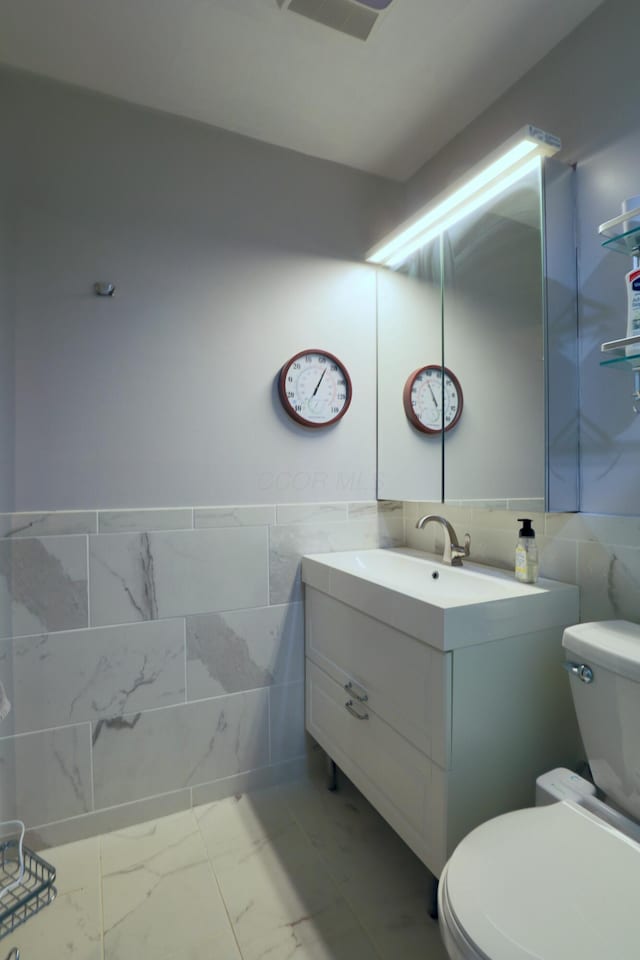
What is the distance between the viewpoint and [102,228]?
1.62 metres

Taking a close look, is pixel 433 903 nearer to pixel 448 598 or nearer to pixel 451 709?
pixel 451 709

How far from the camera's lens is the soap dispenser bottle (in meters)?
1.40

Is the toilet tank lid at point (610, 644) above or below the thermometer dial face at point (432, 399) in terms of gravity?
below

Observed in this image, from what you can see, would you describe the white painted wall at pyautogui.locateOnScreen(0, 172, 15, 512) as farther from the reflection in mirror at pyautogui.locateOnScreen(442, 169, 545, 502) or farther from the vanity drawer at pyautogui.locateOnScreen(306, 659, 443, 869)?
the reflection in mirror at pyautogui.locateOnScreen(442, 169, 545, 502)

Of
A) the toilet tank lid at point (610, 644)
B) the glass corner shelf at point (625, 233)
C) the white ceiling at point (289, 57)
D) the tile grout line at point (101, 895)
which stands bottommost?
the tile grout line at point (101, 895)

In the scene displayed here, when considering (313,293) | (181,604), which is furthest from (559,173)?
(181,604)

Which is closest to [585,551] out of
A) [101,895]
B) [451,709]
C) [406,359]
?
[451,709]

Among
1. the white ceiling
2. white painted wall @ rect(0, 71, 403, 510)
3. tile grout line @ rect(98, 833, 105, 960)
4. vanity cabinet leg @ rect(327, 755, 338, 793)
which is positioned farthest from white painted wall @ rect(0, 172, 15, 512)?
vanity cabinet leg @ rect(327, 755, 338, 793)

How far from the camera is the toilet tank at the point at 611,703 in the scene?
3.29 ft

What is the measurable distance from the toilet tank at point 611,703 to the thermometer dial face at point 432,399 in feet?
2.87

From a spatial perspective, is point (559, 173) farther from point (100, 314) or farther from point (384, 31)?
point (100, 314)

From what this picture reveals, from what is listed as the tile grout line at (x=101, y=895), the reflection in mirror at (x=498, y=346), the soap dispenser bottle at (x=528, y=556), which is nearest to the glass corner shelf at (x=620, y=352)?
the reflection in mirror at (x=498, y=346)

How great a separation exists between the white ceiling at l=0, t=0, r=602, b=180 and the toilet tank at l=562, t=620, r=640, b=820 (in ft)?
5.34

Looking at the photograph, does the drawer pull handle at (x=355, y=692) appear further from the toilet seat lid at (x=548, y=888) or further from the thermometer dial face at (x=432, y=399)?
the thermometer dial face at (x=432, y=399)
